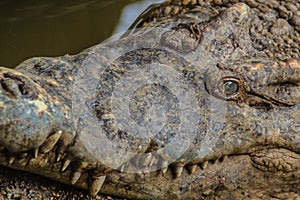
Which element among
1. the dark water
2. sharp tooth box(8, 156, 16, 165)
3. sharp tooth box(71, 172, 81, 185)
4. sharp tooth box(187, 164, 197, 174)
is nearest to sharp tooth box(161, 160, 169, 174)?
sharp tooth box(187, 164, 197, 174)

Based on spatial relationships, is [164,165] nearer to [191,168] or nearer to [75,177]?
[191,168]

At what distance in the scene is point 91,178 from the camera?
2.26 metres

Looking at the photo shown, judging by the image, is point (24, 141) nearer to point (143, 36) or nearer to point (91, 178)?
point (91, 178)

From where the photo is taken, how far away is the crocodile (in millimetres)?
2051

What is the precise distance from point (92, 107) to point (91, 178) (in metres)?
0.29

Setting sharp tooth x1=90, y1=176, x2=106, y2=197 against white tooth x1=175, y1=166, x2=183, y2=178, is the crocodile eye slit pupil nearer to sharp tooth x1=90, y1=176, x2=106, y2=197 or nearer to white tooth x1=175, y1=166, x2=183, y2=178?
white tooth x1=175, y1=166, x2=183, y2=178

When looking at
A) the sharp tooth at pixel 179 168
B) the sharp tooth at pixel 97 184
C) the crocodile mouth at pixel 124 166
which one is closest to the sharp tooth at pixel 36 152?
the crocodile mouth at pixel 124 166

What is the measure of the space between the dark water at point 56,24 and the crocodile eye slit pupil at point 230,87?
1256 mm

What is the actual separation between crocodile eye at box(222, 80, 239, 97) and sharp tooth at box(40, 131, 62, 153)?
0.94 m

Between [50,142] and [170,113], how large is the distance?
56 centimetres

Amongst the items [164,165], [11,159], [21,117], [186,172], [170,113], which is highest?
[21,117]

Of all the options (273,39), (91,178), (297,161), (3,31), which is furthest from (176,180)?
(3,31)

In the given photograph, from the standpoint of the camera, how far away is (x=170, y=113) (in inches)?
92.6

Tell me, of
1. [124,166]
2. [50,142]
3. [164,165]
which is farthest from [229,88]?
[50,142]
